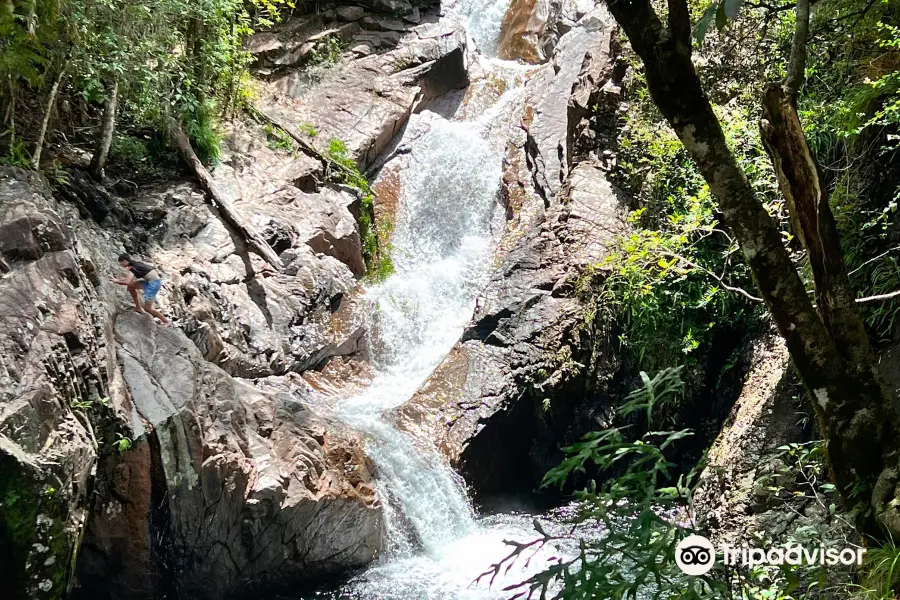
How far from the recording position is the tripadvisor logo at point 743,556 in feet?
7.85

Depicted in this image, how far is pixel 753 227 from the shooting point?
2.77 metres

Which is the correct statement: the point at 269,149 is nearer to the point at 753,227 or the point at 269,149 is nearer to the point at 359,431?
the point at 359,431

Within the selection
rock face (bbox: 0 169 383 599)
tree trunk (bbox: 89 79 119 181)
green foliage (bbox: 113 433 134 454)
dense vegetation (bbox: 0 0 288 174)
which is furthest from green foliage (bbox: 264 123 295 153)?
green foliage (bbox: 113 433 134 454)

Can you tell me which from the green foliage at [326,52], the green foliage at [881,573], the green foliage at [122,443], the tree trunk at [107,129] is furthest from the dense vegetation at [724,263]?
the green foliage at [326,52]

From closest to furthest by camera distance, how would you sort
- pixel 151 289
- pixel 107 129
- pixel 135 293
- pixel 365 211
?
pixel 135 293
pixel 151 289
pixel 107 129
pixel 365 211

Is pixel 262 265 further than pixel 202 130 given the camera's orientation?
No

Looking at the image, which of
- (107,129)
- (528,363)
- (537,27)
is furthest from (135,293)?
(537,27)

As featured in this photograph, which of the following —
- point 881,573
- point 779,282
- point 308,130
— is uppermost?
point 308,130

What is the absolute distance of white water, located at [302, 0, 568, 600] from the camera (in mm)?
7168

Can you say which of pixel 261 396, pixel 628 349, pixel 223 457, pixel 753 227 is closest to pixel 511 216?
pixel 628 349

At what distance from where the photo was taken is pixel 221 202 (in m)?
9.78

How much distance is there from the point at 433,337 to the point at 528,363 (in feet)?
7.29

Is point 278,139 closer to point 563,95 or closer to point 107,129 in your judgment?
point 107,129

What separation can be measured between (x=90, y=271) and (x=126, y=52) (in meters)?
3.45
